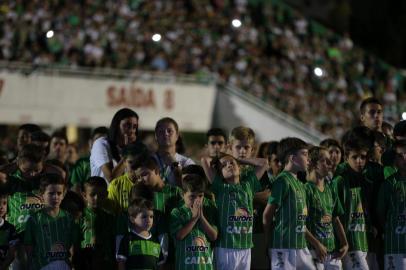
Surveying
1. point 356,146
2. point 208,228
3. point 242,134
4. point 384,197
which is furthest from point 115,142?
point 384,197

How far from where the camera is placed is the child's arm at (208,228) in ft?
26.1

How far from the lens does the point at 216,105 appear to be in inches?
1018

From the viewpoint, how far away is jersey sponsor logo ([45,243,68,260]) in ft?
25.9

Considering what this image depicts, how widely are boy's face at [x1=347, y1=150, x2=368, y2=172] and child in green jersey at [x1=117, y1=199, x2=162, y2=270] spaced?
237 cm

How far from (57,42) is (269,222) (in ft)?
50.1

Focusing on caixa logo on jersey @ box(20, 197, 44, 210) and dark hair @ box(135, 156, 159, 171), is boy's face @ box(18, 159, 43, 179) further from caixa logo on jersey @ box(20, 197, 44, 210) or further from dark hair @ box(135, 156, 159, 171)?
dark hair @ box(135, 156, 159, 171)

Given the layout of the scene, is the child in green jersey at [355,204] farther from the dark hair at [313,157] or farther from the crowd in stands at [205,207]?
the dark hair at [313,157]

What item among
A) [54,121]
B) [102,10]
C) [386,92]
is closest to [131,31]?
[102,10]

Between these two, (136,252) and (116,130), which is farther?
(116,130)

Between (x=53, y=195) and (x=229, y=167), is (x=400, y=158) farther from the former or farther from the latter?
(x=53, y=195)

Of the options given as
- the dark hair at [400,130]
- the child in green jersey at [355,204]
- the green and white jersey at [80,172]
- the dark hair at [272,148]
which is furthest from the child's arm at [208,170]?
the green and white jersey at [80,172]

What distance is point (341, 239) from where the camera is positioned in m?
8.73

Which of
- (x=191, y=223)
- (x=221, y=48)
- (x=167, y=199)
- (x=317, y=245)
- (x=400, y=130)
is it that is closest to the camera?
(x=191, y=223)

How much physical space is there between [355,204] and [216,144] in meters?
1.69
